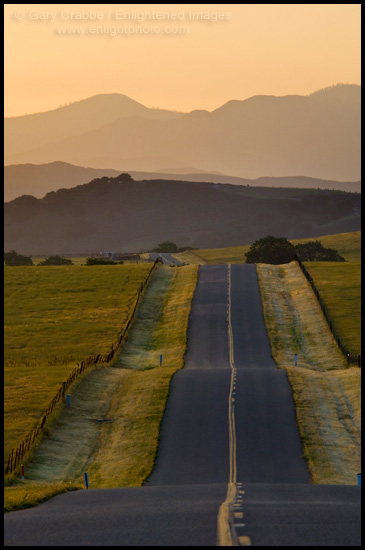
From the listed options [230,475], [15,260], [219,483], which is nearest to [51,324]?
[230,475]

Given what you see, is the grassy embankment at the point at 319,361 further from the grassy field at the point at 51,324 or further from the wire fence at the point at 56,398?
the grassy field at the point at 51,324

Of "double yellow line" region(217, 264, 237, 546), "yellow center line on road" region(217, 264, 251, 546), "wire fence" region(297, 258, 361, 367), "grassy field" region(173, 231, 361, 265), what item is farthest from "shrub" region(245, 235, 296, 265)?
"yellow center line on road" region(217, 264, 251, 546)

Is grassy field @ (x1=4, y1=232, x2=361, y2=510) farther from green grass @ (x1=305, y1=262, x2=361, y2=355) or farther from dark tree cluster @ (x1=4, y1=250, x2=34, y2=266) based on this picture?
dark tree cluster @ (x1=4, y1=250, x2=34, y2=266)

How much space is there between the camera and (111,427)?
169 feet

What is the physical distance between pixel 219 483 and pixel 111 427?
16551 mm

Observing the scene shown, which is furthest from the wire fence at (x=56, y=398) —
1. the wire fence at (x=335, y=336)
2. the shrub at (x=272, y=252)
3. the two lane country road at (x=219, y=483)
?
the shrub at (x=272, y=252)

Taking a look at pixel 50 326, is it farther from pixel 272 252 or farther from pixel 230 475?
pixel 272 252

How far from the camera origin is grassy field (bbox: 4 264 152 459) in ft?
194

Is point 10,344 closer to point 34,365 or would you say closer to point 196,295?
point 34,365

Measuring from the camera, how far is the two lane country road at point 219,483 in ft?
70.9

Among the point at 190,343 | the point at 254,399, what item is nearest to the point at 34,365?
the point at 190,343

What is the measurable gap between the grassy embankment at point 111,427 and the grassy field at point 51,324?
199cm

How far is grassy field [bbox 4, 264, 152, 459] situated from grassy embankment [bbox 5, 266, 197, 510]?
78.3 inches

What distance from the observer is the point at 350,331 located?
83.2 metres
